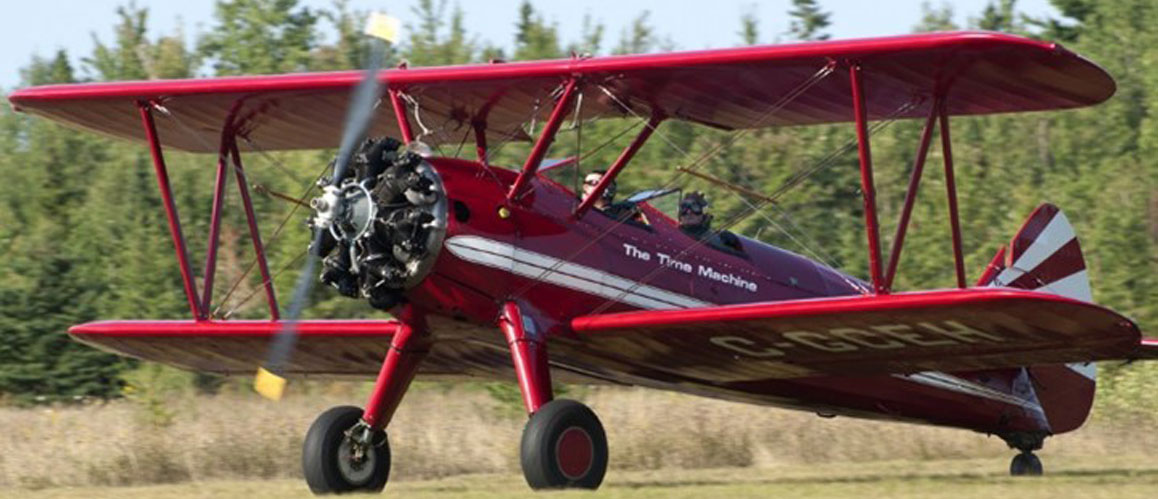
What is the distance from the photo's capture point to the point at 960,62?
10828 millimetres

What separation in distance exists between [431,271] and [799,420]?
25.1 feet

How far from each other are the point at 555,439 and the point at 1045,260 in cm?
500

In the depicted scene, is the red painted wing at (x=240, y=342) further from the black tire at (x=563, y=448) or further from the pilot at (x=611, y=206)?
the black tire at (x=563, y=448)

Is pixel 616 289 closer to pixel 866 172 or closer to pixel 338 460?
pixel 866 172

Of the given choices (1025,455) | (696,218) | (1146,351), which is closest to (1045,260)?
(1025,455)

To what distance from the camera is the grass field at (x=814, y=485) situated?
10.5m

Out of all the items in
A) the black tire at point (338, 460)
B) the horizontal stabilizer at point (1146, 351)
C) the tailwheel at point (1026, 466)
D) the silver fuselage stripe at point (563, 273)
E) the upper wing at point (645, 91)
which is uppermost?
the upper wing at point (645, 91)

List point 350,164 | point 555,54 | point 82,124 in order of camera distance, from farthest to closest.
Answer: point 555,54 → point 82,124 → point 350,164

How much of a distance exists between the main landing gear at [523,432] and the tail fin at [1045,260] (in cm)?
410

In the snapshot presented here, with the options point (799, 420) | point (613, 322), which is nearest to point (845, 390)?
point (613, 322)

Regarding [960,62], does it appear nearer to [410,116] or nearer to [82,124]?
[410,116]

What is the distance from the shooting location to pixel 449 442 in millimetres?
16562

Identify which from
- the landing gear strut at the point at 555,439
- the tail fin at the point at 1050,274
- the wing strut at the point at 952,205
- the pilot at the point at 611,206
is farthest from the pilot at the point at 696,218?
the tail fin at the point at 1050,274

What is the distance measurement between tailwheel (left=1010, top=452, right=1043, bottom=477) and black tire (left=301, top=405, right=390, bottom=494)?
15.6ft
